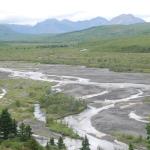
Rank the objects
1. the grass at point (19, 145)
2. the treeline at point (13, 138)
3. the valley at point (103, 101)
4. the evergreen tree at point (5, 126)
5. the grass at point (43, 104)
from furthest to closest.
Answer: the grass at point (43, 104)
the valley at point (103, 101)
the evergreen tree at point (5, 126)
the treeline at point (13, 138)
the grass at point (19, 145)

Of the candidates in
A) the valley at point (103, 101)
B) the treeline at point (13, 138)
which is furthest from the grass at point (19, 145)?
the valley at point (103, 101)

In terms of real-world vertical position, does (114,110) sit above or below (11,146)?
below

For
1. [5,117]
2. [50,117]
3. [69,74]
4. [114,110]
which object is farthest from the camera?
[69,74]

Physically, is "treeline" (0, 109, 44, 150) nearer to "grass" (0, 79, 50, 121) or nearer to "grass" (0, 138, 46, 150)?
"grass" (0, 138, 46, 150)

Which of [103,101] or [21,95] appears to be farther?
[21,95]

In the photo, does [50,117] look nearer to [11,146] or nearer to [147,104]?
[147,104]

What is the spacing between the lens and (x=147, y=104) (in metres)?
80.5

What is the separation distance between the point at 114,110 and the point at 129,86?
30.4 m

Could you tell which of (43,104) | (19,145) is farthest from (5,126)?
(43,104)

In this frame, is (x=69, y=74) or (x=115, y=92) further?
(x=69, y=74)

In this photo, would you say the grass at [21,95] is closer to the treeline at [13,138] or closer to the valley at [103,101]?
the valley at [103,101]

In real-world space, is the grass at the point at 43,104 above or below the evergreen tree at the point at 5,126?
below

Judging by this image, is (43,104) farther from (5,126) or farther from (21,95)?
(5,126)

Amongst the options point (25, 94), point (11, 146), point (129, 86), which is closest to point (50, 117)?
point (25, 94)
